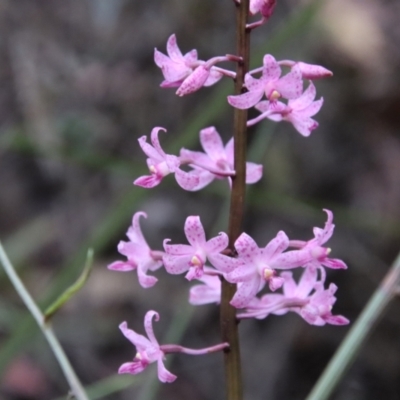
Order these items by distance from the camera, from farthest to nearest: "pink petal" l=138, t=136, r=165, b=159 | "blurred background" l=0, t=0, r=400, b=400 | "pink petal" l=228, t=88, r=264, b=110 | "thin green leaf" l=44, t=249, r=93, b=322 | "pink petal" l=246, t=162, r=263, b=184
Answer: "blurred background" l=0, t=0, r=400, b=400 < "pink petal" l=246, t=162, r=263, b=184 < "thin green leaf" l=44, t=249, r=93, b=322 < "pink petal" l=138, t=136, r=165, b=159 < "pink petal" l=228, t=88, r=264, b=110

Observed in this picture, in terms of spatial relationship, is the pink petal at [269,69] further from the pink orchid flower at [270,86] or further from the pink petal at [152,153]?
the pink petal at [152,153]

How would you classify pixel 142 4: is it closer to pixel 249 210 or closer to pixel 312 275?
pixel 249 210

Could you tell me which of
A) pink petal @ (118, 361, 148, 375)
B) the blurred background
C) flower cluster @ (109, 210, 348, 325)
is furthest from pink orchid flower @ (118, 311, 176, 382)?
the blurred background

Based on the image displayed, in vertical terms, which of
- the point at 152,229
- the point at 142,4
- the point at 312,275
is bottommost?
the point at 152,229

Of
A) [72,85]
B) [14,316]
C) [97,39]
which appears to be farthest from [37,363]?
[97,39]

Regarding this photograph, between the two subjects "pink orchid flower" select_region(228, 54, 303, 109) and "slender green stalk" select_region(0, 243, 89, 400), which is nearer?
"pink orchid flower" select_region(228, 54, 303, 109)

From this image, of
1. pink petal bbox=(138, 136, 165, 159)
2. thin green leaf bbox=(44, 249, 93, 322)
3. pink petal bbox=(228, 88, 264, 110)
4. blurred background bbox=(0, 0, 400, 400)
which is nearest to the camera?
pink petal bbox=(228, 88, 264, 110)

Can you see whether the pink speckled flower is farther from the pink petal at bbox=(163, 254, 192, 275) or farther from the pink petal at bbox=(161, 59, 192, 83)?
the pink petal at bbox=(161, 59, 192, 83)
